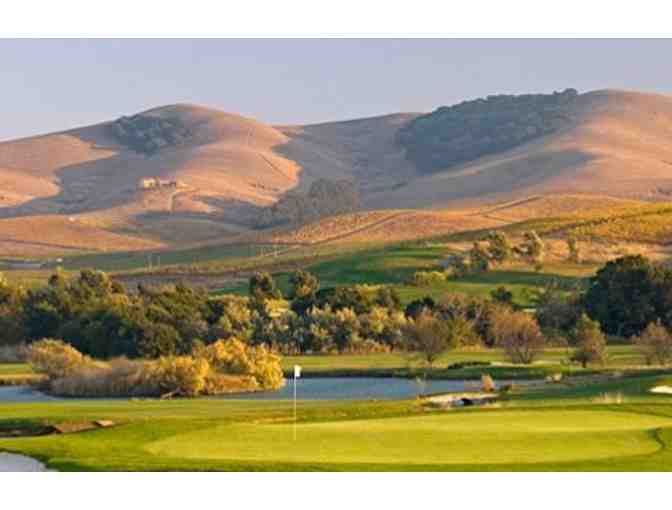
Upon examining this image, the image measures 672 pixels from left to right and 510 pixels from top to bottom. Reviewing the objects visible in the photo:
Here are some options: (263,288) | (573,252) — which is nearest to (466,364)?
Result: (263,288)

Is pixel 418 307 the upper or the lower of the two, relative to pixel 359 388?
upper

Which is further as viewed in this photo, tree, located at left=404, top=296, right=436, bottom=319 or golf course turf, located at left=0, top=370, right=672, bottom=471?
tree, located at left=404, top=296, right=436, bottom=319

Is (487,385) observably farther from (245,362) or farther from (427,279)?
(427,279)

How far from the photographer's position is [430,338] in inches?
2699

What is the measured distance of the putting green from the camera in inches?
1204

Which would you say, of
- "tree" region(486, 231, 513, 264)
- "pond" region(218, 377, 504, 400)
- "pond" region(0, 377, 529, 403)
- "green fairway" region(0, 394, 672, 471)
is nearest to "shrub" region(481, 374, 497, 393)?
"pond" region(0, 377, 529, 403)

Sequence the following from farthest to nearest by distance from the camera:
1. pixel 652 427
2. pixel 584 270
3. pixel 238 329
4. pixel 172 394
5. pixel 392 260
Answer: pixel 392 260 < pixel 584 270 < pixel 238 329 < pixel 172 394 < pixel 652 427

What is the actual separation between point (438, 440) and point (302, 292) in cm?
6217

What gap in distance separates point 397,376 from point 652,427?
28590mm

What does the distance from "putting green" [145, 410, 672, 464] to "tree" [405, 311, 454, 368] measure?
94.4ft

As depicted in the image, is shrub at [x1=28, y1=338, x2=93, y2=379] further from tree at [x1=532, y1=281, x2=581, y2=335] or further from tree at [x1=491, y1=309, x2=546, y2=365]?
tree at [x1=532, y1=281, x2=581, y2=335]
